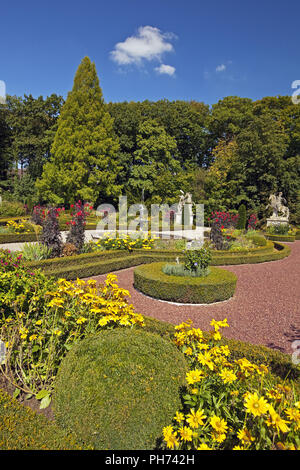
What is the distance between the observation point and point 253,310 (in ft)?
17.7

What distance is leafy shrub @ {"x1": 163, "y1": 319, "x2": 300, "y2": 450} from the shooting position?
1.58 metres

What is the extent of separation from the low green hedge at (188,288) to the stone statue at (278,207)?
17.2 metres

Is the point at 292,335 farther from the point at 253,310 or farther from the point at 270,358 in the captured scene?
the point at 270,358

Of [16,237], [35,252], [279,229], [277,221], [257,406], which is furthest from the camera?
[277,221]

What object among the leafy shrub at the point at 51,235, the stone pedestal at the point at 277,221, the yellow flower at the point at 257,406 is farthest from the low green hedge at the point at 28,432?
the stone pedestal at the point at 277,221

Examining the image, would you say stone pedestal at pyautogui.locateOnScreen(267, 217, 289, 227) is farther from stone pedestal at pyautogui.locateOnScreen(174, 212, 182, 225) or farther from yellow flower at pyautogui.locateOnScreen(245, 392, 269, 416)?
yellow flower at pyautogui.locateOnScreen(245, 392, 269, 416)

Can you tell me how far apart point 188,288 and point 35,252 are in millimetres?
4604

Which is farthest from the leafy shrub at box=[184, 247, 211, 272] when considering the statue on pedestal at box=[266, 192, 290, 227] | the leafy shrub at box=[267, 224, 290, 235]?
the statue on pedestal at box=[266, 192, 290, 227]

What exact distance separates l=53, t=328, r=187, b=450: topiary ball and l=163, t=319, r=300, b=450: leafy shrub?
0.14m

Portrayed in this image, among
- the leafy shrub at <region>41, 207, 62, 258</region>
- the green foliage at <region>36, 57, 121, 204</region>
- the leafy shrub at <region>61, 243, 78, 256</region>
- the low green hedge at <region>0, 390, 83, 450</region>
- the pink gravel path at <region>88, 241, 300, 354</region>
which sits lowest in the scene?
the pink gravel path at <region>88, 241, 300, 354</region>

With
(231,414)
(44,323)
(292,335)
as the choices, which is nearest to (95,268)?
(44,323)

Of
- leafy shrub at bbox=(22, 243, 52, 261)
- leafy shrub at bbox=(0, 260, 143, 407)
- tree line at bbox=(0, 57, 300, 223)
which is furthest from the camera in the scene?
tree line at bbox=(0, 57, 300, 223)

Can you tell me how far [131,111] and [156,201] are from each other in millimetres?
9383
